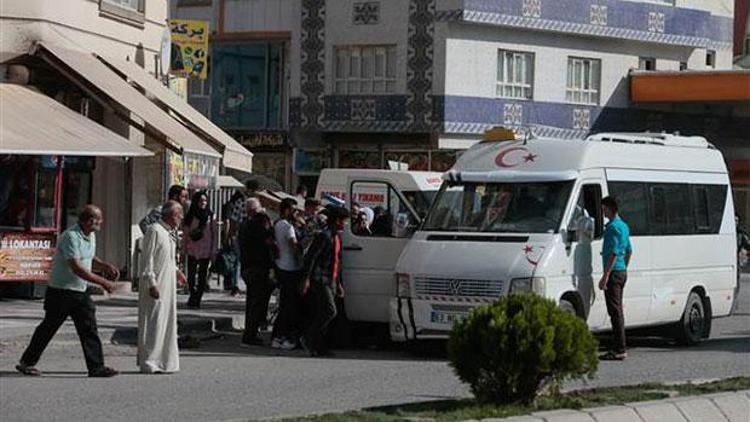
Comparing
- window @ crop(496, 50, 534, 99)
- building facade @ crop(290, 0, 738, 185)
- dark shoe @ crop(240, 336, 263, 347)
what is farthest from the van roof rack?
window @ crop(496, 50, 534, 99)

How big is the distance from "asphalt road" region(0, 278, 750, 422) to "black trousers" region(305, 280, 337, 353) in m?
0.24

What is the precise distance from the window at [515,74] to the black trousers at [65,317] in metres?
31.8

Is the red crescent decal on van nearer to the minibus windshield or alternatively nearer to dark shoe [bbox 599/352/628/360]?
the minibus windshield

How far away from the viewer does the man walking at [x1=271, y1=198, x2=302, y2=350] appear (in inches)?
728

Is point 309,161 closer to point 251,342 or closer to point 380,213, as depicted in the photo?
point 380,213

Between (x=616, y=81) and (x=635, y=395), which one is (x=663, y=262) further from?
(x=616, y=81)

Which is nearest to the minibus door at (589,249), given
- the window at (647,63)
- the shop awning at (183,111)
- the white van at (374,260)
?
the white van at (374,260)

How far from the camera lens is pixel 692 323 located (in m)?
20.0

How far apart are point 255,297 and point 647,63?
33.6 m

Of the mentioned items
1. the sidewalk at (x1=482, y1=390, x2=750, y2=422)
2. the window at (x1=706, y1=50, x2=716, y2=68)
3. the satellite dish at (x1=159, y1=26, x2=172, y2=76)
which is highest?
the window at (x1=706, y1=50, x2=716, y2=68)

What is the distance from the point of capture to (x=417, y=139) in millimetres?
45844

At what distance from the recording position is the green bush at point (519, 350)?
38.3 feet

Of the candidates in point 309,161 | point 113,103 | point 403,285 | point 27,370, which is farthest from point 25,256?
point 309,161

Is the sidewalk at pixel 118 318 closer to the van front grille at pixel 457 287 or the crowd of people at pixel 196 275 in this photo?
the crowd of people at pixel 196 275
